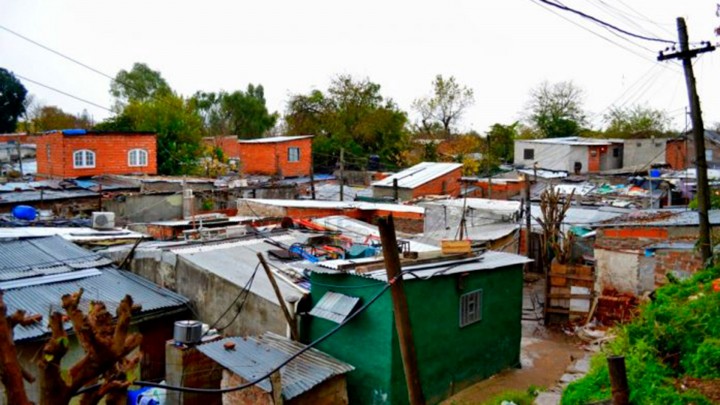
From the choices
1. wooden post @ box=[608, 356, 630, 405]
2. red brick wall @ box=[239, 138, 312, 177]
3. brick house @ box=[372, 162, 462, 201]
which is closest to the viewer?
wooden post @ box=[608, 356, 630, 405]

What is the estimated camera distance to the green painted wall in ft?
33.4

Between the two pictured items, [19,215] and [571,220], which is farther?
[571,220]

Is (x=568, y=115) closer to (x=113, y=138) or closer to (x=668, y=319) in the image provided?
(x=113, y=138)

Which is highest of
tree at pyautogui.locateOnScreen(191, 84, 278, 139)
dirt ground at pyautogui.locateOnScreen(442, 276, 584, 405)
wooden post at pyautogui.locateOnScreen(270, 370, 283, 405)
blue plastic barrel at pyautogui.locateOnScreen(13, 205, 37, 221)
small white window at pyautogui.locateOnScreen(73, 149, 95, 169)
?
tree at pyautogui.locateOnScreen(191, 84, 278, 139)

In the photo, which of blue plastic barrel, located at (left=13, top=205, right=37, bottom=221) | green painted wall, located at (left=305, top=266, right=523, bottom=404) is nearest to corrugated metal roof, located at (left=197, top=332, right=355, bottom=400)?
green painted wall, located at (left=305, top=266, right=523, bottom=404)

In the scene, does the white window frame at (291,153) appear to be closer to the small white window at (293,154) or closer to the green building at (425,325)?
the small white window at (293,154)

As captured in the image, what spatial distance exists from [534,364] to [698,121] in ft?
21.5

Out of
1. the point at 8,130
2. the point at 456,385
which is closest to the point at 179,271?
the point at 456,385

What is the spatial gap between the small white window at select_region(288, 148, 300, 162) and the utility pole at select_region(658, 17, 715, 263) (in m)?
24.2

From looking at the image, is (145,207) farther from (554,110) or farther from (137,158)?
(554,110)

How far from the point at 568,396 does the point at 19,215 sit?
55.7 feet

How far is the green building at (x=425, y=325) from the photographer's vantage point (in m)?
10.2

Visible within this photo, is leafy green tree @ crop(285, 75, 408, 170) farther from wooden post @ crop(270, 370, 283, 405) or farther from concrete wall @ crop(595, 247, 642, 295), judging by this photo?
wooden post @ crop(270, 370, 283, 405)

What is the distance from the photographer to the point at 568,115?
55312mm
